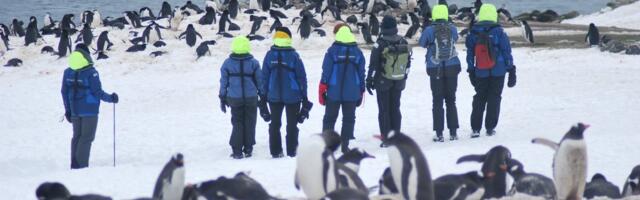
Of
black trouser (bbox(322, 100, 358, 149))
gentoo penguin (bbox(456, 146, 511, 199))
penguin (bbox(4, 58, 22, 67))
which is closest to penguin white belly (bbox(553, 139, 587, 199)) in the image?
gentoo penguin (bbox(456, 146, 511, 199))

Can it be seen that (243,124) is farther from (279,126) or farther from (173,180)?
(173,180)

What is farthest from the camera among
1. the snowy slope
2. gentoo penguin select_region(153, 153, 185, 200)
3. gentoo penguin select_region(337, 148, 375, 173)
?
the snowy slope

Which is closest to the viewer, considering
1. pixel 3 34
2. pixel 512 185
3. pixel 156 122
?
pixel 512 185

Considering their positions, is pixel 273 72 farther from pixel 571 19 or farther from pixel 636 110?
pixel 571 19

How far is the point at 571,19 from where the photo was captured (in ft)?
107

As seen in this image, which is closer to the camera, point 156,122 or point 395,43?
point 395,43

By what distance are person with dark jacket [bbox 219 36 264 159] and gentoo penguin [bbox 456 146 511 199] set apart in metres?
3.57

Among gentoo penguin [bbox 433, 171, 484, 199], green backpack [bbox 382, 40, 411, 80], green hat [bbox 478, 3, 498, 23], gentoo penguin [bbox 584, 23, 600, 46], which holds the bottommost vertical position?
gentoo penguin [bbox 584, 23, 600, 46]

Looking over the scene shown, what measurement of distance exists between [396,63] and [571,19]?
79.0 ft

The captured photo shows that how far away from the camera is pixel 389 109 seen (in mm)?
10188

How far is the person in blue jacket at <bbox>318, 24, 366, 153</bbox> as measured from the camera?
31.7 feet

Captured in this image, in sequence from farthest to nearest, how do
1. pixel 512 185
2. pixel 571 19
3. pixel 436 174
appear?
1. pixel 571 19
2. pixel 436 174
3. pixel 512 185

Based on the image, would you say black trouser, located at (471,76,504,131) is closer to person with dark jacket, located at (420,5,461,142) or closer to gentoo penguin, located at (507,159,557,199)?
person with dark jacket, located at (420,5,461,142)

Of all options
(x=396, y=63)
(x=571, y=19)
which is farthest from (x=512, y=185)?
(x=571, y=19)
